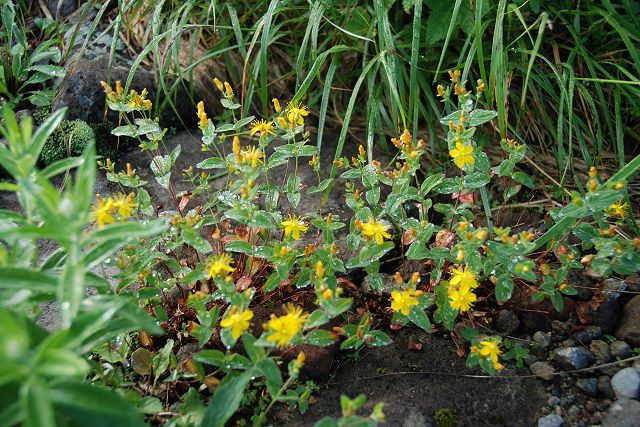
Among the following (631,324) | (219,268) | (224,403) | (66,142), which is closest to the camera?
(224,403)

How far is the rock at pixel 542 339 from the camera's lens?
181 cm

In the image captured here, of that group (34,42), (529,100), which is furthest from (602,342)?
(34,42)

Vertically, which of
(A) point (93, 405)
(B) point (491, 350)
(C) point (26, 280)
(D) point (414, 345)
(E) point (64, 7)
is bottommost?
(D) point (414, 345)

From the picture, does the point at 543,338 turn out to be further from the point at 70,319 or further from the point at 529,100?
the point at 70,319

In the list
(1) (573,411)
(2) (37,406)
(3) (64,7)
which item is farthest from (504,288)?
(3) (64,7)

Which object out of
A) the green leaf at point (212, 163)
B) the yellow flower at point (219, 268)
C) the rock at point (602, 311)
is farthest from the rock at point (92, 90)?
the rock at point (602, 311)

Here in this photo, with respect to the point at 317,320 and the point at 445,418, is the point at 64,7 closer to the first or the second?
the point at 317,320

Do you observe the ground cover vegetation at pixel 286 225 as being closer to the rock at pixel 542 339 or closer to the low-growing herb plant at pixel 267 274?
the low-growing herb plant at pixel 267 274

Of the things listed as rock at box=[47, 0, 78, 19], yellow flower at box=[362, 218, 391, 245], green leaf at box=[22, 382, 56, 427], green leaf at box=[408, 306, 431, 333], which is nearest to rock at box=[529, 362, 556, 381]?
green leaf at box=[408, 306, 431, 333]

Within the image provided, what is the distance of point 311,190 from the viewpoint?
6.18 feet

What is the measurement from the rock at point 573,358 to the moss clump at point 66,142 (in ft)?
6.51

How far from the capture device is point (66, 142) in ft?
8.14

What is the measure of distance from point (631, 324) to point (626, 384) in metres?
0.24

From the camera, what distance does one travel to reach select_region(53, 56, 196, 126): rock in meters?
2.59
